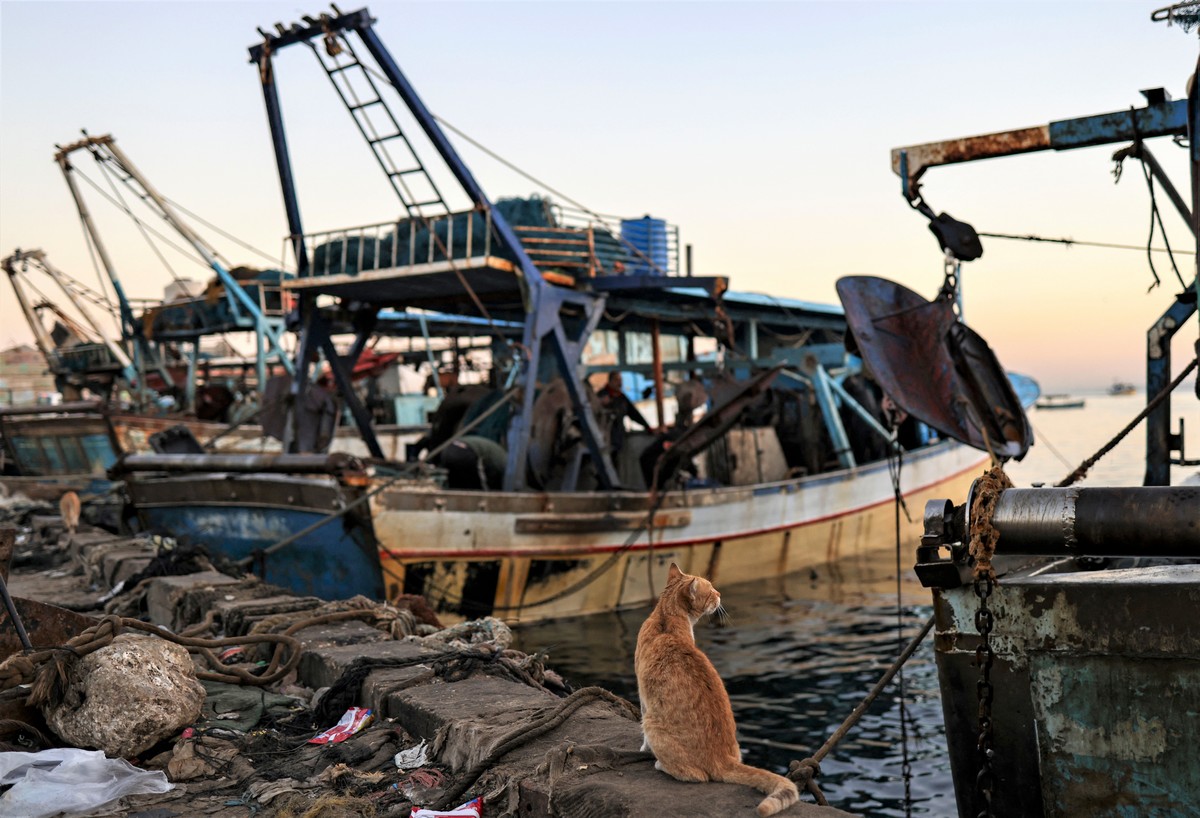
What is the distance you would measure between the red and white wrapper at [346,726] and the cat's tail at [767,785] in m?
2.10

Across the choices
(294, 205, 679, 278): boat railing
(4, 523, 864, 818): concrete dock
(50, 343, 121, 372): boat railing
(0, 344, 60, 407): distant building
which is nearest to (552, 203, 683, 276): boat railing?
(294, 205, 679, 278): boat railing

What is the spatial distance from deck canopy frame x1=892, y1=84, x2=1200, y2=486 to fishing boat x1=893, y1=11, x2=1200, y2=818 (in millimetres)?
2971

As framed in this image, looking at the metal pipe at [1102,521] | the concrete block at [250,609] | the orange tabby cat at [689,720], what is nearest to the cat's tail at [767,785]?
the orange tabby cat at [689,720]

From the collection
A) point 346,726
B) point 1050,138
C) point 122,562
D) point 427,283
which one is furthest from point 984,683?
point 427,283

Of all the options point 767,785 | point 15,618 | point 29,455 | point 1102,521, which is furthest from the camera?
point 29,455

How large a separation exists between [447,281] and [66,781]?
31.0 ft

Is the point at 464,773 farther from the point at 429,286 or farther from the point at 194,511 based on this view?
the point at 429,286

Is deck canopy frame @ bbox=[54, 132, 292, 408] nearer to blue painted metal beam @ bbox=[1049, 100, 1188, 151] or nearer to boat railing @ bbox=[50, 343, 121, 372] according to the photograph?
boat railing @ bbox=[50, 343, 121, 372]

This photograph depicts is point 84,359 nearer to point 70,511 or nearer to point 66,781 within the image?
point 70,511

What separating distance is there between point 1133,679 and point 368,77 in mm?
10987

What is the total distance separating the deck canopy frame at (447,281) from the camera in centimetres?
1183

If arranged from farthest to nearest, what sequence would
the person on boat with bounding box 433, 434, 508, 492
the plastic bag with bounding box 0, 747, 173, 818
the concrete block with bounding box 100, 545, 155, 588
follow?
1. the person on boat with bounding box 433, 434, 508, 492
2. the concrete block with bounding box 100, 545, 155, 588
3. the plastic bag with bounding box 0, 747, 173, 818

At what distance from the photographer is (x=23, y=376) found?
54.3 m

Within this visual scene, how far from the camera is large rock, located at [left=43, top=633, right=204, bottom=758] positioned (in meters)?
4.10
